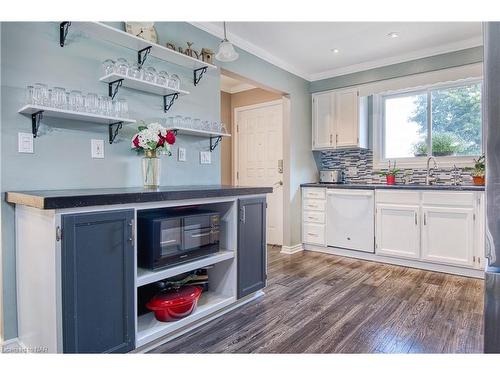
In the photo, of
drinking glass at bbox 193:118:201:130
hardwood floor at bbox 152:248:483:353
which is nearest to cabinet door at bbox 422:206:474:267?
hardwood floor at bbox 152:248:483:353

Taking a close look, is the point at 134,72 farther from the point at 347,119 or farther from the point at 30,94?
the point at 347,119

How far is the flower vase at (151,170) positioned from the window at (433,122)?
10.4 feet

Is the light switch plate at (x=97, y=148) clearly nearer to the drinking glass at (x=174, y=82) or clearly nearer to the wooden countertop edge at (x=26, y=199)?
the wooden countertop edge at (x=26, y=199)

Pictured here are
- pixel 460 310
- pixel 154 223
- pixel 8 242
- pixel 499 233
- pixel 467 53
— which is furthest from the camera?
pixel 467 53

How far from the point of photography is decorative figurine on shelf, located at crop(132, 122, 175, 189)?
214 centimetres

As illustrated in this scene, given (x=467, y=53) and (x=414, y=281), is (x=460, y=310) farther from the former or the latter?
(x=467, y=53)

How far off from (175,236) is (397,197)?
266 centimetres

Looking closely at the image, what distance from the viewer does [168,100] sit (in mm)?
2551

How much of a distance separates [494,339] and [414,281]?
282cm

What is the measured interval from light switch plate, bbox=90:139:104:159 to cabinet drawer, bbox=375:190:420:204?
2.98m

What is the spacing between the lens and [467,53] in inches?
134

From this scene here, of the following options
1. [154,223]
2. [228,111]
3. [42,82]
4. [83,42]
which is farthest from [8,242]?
[228,111]

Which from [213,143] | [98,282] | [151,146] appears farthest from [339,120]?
[98,282]
